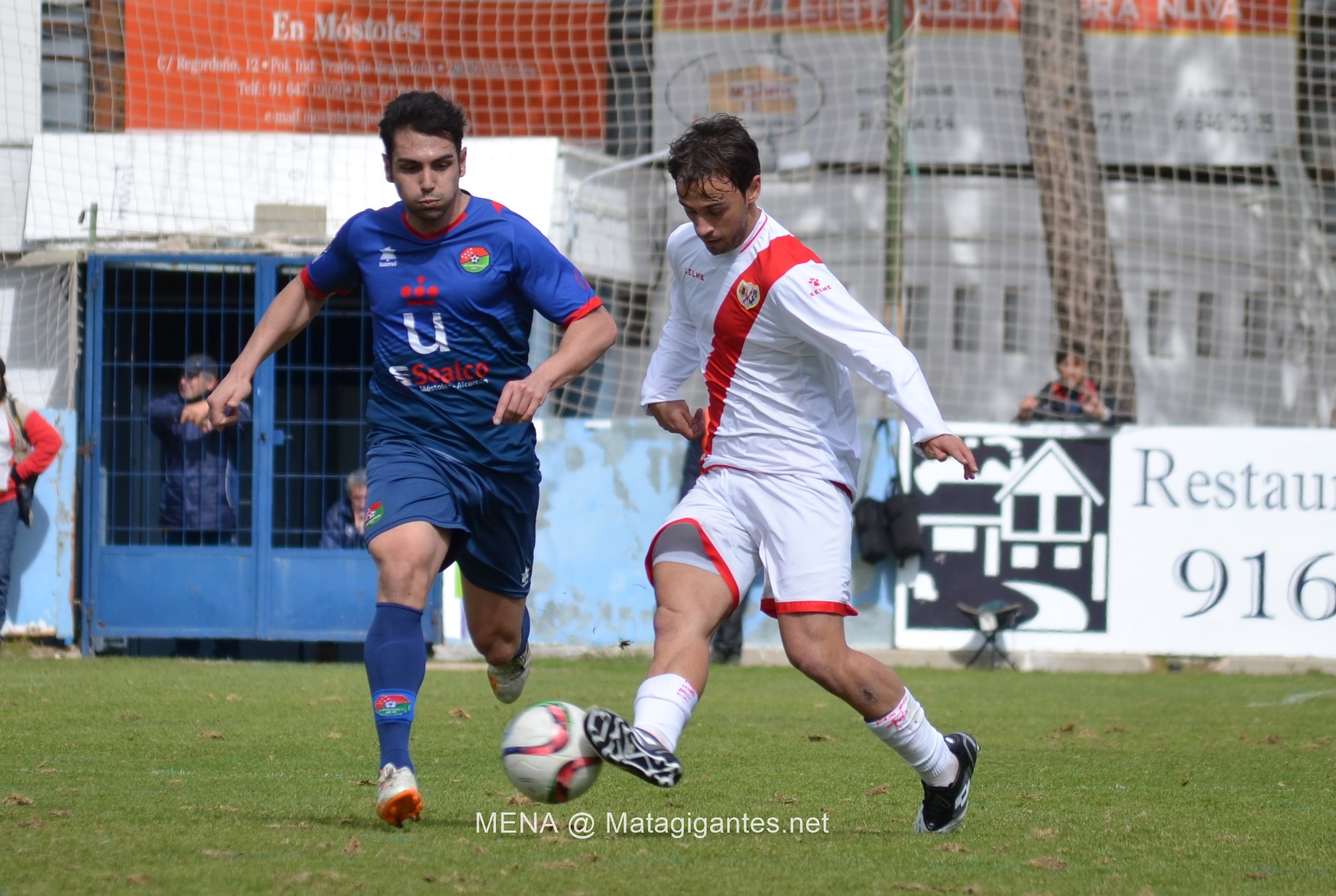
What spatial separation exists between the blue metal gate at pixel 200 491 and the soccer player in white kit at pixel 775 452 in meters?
7.50

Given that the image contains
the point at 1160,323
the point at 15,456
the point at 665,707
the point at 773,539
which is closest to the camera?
the point at 665,707

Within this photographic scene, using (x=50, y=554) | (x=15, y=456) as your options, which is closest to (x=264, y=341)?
(x=15, y=456)

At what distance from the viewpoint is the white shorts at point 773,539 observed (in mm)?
4641

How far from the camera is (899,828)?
499 cm

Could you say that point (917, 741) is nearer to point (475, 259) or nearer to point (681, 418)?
point (681, 418)

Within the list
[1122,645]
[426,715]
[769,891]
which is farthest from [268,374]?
[769,891]

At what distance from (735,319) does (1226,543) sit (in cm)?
800

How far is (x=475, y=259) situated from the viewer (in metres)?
5.21

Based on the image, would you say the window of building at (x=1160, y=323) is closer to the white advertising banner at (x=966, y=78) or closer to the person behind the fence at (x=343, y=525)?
the white advertising banner at (x=966, y=78)

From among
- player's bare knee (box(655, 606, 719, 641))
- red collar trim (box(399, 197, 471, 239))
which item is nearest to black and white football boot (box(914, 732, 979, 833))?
player's bare knee (box(655, 606, 719, 641))

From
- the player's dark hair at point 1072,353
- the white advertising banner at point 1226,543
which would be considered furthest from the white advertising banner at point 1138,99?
the white advertising banner at point 1226,543

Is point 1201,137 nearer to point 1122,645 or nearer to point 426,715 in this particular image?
point 1122,645

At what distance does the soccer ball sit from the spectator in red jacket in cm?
786

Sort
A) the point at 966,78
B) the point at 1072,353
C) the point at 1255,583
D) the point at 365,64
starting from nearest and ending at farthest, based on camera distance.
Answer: the point at 1255,583, the point at 1072,353, the point at 365,64, the point at 966,78
